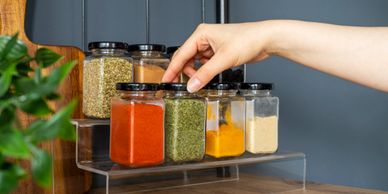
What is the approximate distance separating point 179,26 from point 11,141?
128 cm

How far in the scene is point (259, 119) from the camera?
3.79 ft

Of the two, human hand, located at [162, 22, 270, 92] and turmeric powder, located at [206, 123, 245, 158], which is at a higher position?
human hand, located at [162, 22, 270, 92]

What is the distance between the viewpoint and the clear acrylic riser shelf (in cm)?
94

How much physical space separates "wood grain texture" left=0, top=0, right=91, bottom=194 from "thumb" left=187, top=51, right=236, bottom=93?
9.4 inches

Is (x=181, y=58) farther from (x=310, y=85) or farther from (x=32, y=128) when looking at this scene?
(x=32, y=128)

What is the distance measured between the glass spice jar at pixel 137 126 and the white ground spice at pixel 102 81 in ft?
0.20

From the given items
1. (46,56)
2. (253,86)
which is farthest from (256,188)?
(46,56)

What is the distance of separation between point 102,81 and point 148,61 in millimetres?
126

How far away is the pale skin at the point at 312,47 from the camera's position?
2.80 feet

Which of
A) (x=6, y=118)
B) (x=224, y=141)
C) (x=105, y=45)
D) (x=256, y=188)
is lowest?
(x=256, y=188)

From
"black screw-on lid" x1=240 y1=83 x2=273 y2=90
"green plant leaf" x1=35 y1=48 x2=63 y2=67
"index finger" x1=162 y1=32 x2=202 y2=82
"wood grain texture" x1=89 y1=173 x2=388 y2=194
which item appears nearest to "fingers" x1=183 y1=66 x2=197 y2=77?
"index finger" x1=162 y1=32 x2=202 y2=82

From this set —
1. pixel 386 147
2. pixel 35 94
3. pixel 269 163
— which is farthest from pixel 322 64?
pixel 35 94

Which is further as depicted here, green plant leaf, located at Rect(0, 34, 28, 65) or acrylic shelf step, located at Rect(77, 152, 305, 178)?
acrylic shelf step, located at Rect(77, 152, 305, 178)

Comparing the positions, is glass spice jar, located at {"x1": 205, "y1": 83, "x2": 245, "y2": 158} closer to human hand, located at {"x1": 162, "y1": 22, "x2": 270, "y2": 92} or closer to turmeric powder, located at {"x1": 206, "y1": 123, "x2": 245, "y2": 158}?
turmeric powder, located at {"x1": 206, "y1": 123, "x2": 245, "y2": 158}
